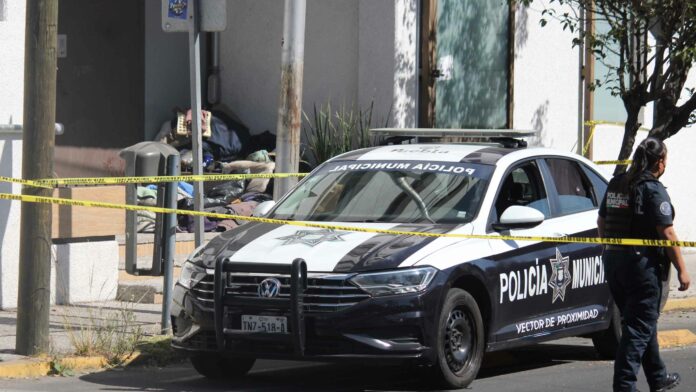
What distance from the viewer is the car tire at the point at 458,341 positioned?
8195 millimetres

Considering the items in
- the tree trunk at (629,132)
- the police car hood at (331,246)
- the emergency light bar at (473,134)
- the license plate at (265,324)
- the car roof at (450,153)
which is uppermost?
the tree trunk at (629,132)

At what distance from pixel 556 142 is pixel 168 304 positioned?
9101 millimetres

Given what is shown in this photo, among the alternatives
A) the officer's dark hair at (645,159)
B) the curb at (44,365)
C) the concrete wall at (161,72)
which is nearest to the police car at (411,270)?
the curb at (44,365)

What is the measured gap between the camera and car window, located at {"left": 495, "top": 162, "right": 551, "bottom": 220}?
9.31 meters

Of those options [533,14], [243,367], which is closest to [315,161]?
[533,14]

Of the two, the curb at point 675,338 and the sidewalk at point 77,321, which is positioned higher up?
the sidewalk at point 77,321

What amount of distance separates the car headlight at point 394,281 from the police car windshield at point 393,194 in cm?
87

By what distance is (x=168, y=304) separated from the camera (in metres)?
10.5

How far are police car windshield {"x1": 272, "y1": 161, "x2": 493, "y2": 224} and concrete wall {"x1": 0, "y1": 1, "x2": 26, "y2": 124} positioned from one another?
130 inches

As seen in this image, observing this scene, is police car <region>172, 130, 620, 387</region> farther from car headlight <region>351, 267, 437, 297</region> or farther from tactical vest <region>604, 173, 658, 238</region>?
tactical vest <region>604, 173, 658, 238</region>

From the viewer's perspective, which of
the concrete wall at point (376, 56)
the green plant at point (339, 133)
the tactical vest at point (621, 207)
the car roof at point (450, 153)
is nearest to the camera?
the tactical vest at point (621, 207)

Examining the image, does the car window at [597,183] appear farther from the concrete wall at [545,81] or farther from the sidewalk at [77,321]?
the concrete wall at [545,81]

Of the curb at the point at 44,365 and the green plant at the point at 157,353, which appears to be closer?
the curb at the point at 44,365

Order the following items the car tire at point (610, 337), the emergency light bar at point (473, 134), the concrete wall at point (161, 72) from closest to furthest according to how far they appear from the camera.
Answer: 1. the car tire at point (610, 337)
2. the emergency light bar at point (473, 134)
3. the concrete wall at point (161, 72)
